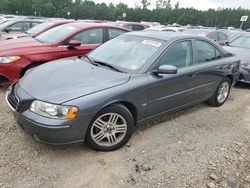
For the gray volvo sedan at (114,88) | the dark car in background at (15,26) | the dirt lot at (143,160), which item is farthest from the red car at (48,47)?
the dark car in background at (15,26)

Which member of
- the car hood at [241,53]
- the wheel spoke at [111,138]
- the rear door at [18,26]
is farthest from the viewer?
the rear door at [18,26]

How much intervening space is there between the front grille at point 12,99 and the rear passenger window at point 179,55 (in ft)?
6.60

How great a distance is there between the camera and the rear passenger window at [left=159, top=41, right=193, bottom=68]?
140 inches

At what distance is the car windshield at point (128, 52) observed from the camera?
3463 mm

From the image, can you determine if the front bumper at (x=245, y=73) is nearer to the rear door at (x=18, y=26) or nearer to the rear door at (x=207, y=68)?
the rear door at (x=207, y=68)

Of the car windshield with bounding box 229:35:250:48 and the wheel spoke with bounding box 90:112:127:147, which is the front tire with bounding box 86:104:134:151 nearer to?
the wheel spoke with bounding box 90:112:127:147

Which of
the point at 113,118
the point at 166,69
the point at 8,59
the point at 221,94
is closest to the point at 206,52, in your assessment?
the point at 221,94

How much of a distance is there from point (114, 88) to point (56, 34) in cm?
337

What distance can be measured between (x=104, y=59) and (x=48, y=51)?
1839 millimetres

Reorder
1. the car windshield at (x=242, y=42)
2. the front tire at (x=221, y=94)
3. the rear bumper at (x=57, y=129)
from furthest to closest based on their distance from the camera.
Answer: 1. the car windshield at (x=242, y=42)
2. the front tire at (x=221, y=94)
3. the rear bumper at (x=57, y=129)

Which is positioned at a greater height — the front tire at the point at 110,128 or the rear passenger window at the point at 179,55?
the rear passenger window at the point at 179,55

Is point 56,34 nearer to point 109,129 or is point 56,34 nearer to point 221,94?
point 109,129

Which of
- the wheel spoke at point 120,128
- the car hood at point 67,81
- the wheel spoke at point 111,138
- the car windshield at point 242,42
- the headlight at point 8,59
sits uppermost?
the car windshield at point 242,42

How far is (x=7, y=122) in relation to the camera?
12.0ft
